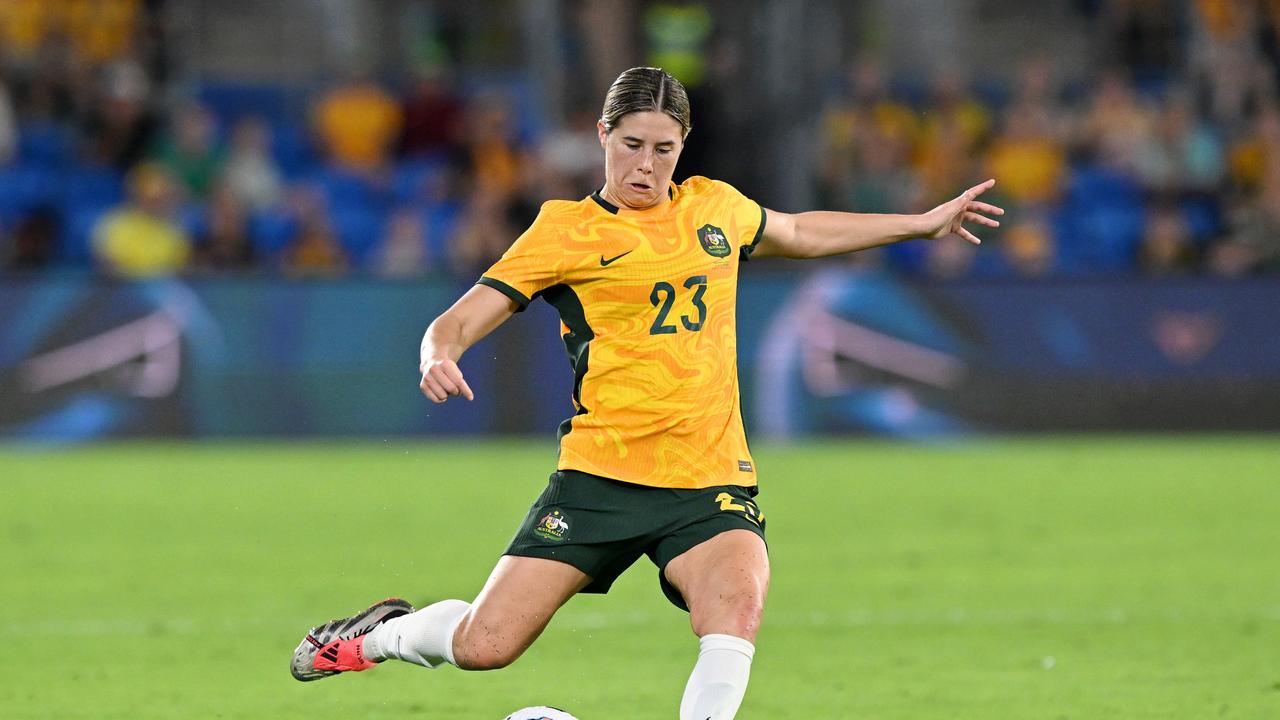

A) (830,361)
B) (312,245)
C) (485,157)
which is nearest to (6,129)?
(312,245)

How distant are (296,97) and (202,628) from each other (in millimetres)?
13118

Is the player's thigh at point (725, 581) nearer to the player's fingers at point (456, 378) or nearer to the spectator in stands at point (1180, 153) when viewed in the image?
the player's fingers at point (456, 378)

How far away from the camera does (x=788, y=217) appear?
556cm

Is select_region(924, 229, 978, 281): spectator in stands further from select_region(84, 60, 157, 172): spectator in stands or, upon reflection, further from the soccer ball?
the soccer ball

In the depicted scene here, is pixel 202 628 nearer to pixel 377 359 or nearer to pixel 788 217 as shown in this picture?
pixel 788 217

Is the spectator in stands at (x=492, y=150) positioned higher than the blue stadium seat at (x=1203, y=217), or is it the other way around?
the spectator in stands at (x=492, y=150)

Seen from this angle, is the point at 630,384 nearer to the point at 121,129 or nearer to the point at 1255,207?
the point at 1255,207

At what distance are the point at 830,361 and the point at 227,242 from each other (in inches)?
210

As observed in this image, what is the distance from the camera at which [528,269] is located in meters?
5.14

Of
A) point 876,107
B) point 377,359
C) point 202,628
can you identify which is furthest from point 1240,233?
point 202,628

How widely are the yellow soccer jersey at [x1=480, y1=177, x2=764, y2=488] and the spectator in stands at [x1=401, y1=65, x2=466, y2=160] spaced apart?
13.6 m

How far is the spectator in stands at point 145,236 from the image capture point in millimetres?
16891

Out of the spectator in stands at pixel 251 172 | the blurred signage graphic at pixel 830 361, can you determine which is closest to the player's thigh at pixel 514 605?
the blurred signage graphic at pixel 830 361

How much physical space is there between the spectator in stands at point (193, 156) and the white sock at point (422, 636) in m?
12.9
